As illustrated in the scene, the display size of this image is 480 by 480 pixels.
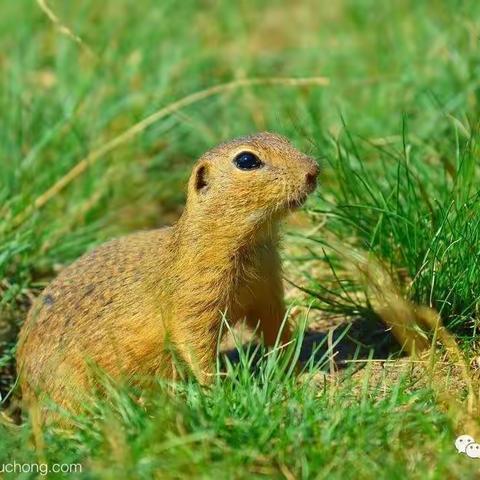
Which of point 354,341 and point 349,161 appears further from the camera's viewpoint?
point 349,161

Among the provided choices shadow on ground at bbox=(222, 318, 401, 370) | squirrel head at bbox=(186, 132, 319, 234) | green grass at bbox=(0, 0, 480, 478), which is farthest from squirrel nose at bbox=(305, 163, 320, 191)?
shadow on ground at bbox=(222, 318, 401, 370)

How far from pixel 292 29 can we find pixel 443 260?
4507 mm

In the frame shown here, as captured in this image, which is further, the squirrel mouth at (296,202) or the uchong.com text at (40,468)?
the squirrel mouth at (296,202)

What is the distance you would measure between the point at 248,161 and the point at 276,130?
205cm

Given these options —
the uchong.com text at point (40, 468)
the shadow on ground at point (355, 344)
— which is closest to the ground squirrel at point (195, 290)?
the shadow on ground at point (355, 344)

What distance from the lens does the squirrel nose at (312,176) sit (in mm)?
4770

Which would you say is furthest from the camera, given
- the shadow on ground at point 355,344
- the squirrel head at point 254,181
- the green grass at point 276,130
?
the shadow on ground at point 355,344

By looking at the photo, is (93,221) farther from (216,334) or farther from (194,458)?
(194,458)

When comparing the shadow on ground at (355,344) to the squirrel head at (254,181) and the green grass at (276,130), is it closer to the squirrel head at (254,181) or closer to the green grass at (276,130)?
the green grass at (276,130)

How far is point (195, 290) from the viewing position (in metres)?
4.81

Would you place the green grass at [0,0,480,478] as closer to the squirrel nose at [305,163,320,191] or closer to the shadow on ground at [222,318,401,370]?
the shadow on ground at [222,318,401,370]

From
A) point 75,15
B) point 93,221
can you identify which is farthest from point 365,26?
point 93,221

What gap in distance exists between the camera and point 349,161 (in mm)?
5953

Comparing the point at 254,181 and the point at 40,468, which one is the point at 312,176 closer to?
the point at 254,181
